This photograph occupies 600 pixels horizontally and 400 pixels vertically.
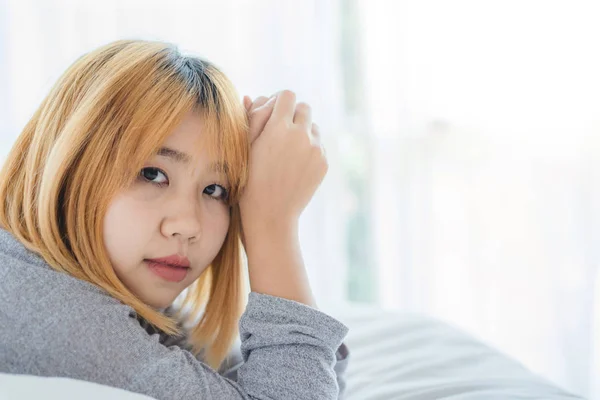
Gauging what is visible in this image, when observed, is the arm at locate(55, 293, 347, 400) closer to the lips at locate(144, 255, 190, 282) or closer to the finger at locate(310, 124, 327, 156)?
the lips at locate(144, 255, 190, 282)

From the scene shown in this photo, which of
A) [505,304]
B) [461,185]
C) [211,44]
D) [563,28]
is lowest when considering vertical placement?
[505,304]

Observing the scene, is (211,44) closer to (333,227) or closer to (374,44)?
(374,44)

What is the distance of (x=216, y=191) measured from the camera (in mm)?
1067

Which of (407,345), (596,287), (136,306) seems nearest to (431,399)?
(407,345)

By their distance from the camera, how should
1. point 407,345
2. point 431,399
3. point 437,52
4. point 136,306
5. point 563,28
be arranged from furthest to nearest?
point 437,52 → point 563,28 → point 407,345 → point 431,399 → point 136,306

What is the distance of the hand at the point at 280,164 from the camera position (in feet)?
3.52

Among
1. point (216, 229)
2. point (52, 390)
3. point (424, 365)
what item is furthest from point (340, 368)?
point (52, 390)

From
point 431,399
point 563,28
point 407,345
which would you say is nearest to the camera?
point 431,399

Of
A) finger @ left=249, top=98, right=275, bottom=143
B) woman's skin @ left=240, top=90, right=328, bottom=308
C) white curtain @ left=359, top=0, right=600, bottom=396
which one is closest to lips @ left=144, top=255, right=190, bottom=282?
woman's skin @ left=240, top=90, right=328, bottom=308

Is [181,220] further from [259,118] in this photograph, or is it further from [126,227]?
[259,118]

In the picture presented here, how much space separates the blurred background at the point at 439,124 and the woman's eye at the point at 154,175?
4.62ft

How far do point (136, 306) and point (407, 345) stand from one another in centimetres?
54

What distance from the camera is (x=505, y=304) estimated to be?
2.46 m

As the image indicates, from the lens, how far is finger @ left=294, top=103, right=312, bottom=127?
45.1 inches
